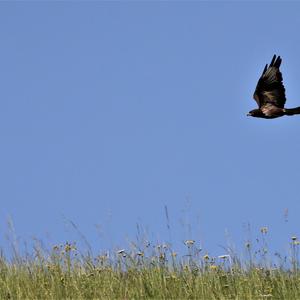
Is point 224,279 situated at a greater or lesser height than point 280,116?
lesser

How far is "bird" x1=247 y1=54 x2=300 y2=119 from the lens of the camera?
12227mm

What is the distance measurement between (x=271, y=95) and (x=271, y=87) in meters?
0.16

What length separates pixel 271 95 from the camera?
12.6 m

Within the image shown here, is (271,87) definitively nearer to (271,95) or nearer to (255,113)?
(271,95)

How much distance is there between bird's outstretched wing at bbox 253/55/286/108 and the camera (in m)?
12.2

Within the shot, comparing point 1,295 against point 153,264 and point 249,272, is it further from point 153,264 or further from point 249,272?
point 249,272

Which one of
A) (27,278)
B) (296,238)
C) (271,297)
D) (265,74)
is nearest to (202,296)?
(271,297)

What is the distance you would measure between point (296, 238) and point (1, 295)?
11.0 feet

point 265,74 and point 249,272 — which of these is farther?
point 265,74

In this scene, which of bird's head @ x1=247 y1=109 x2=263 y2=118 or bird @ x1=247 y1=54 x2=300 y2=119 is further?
bird's head @ x1=247 y1=109 x2=263 y2=118

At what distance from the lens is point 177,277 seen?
7.93 m

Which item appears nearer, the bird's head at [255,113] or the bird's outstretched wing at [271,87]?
the bird's outstretched wing at [271,87]

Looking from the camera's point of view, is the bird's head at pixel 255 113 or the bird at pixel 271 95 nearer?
the bird at pixel 271 95

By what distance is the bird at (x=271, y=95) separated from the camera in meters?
12.2
